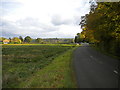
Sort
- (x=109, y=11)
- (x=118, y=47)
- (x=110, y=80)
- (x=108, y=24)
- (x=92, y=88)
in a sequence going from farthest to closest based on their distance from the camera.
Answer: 1. (x=118, y=47)
2. (x=108, y=24)
3. (x=109, y=11)
4. (x=110, y=80)
5. (x=92, y=88)

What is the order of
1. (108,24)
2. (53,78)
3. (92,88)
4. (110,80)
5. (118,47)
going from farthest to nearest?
(118,47), (108,24), (53,78), (110,80), (92,88)

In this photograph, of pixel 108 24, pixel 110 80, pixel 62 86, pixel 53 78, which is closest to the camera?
pixel 62 86

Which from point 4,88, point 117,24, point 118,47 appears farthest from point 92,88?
point 118,47

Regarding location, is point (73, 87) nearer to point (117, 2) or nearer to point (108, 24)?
point (117, 2)

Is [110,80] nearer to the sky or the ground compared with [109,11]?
nearer to the ground

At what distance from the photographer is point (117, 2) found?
11.9 m

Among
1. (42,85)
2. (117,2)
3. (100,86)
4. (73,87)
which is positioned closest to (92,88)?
(100,86)

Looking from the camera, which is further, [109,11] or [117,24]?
[117,24]

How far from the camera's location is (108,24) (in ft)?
50.6

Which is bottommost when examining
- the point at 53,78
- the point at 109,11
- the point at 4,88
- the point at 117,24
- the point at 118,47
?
the point at 4,88

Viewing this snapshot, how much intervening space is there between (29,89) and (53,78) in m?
2.01

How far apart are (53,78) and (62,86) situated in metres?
1.65

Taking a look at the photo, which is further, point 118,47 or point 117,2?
point 118,47

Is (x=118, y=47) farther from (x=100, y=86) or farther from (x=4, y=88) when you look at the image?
(x=4, y=88)
